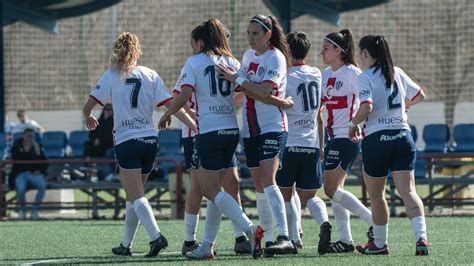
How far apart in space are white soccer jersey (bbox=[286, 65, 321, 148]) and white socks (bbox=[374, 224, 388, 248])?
0.96 metres

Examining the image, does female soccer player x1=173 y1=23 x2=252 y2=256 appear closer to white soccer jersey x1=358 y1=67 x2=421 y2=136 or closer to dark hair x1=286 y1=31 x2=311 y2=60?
dark hair x1=286 y1=31 x2=311 y2=60

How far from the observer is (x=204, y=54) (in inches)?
410

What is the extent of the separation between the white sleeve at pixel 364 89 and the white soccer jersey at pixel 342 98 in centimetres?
81

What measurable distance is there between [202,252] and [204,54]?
65.3 inches

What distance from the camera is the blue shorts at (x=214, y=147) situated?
402 inches

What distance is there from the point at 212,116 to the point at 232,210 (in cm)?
79

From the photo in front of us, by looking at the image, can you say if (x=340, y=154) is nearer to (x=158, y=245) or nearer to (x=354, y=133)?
(x=354, y=133)

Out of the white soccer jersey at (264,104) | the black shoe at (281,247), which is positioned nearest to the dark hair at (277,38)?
the white soccer jersey at (264,104)

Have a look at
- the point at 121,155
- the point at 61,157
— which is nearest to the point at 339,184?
the point at 121,155

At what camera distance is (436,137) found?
864 inches

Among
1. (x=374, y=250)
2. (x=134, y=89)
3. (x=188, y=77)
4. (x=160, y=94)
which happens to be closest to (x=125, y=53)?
(x=134, y=89)

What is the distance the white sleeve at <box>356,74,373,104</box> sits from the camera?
34.2 ft

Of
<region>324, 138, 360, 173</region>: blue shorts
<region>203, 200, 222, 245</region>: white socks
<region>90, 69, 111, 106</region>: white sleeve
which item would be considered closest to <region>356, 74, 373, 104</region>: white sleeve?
<region>324, 138, 360, 173</region>: blue shorts

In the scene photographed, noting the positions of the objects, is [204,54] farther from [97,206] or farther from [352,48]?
[97,206]
